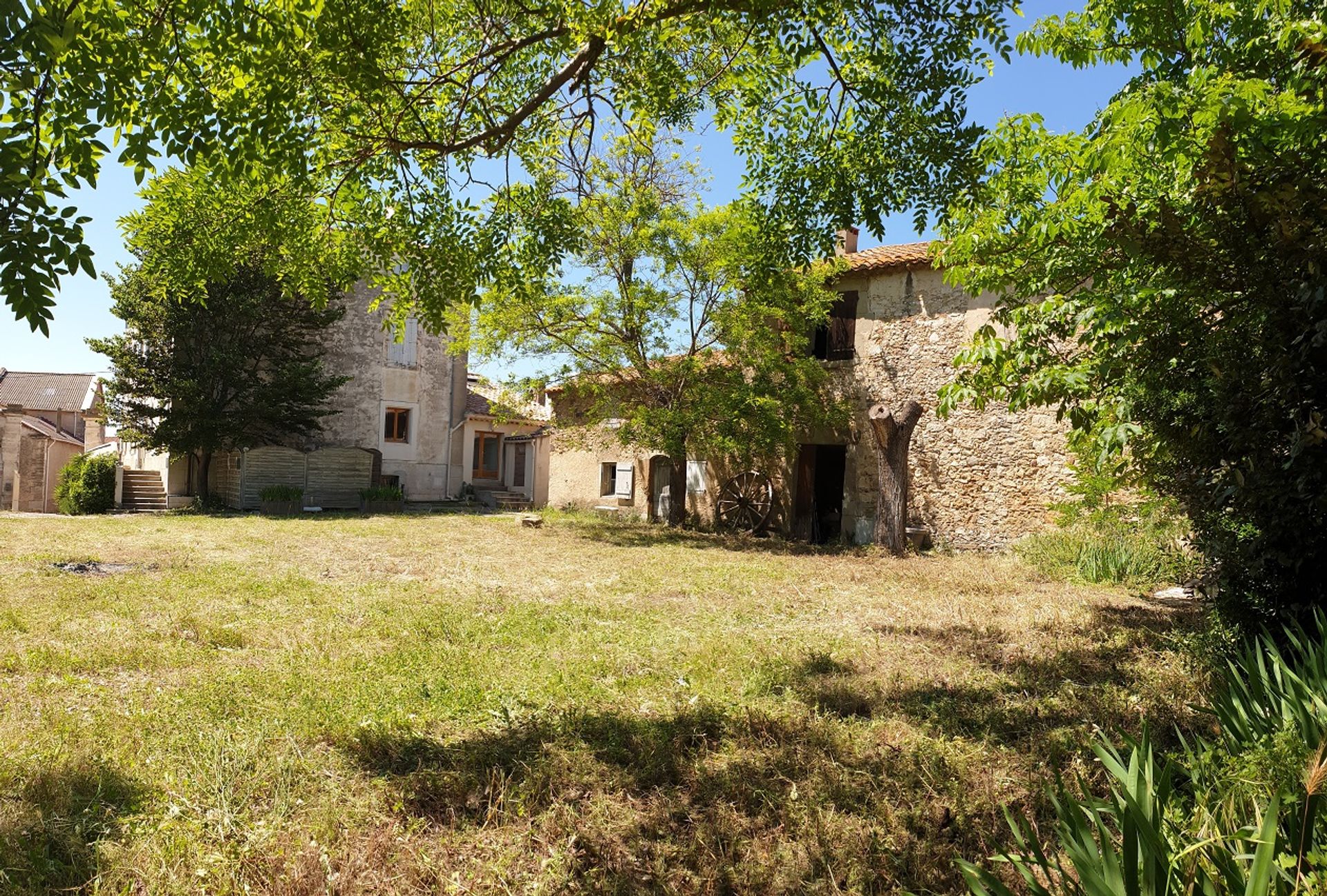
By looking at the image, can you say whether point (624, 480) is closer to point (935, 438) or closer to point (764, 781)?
point (935, 438)

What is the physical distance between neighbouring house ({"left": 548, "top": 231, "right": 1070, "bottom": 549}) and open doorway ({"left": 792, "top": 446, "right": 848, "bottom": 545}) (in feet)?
0.09

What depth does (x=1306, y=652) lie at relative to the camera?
10.0ft

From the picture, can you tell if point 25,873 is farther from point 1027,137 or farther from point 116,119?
point 1027,137

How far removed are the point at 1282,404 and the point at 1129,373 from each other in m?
1.33

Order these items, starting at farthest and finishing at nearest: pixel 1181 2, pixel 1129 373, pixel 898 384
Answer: pixel 898 384 < pixel 1181 2 < pixel 1129 373

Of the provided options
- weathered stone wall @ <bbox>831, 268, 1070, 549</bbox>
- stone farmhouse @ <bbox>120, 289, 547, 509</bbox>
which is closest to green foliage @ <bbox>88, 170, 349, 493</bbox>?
stone farmhouse @ <bbox>120, 289, 547, 509</bbox>

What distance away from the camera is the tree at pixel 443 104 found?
3.06 metres

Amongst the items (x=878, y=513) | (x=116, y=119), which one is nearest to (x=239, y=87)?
(x=116, y=119)

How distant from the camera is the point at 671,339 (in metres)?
14.4

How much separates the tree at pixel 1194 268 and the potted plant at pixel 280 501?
1653 centimetres

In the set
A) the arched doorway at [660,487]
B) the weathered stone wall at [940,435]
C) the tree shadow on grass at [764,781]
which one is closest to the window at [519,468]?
the arched doorway at [660,487]

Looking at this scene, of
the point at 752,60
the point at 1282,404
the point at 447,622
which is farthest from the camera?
the point at 447,622

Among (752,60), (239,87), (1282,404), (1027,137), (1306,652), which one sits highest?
(752,60)

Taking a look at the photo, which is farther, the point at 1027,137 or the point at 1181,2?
the point at 1027,137
